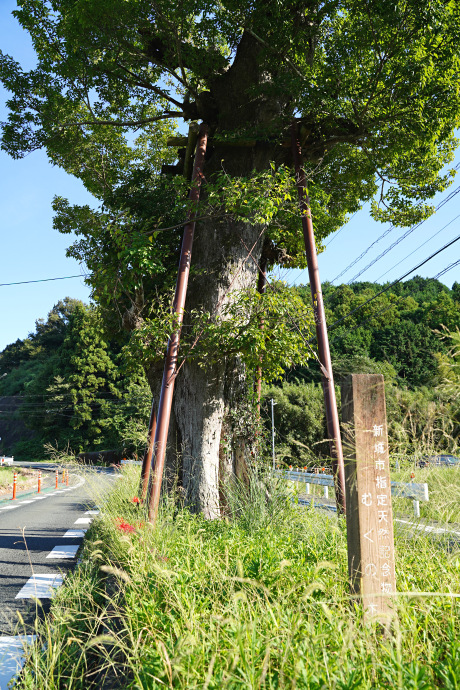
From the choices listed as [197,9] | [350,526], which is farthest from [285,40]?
[350,526]

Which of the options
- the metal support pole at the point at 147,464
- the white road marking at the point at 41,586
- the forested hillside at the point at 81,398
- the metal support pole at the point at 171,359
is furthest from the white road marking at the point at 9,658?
the forested hillside at the point at 81,398

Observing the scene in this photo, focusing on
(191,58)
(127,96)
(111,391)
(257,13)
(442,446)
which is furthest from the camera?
(111,391)

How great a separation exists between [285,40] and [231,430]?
19.1 feet

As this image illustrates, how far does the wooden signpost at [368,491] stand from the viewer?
263cm

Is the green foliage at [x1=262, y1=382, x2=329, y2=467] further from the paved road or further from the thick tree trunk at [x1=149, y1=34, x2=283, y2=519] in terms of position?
the thick tree trunk at [x1=149, y1=34, x2=283, y2=519]

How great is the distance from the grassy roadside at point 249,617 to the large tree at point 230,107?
2425 millimetres

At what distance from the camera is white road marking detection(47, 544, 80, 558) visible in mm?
6918

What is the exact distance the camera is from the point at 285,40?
7309 mm

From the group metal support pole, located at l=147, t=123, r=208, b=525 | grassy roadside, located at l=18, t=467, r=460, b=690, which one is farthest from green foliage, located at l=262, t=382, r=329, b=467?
grassy roadside, located at l=18, t=467, r=460, b=690

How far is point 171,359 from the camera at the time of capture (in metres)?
6.34

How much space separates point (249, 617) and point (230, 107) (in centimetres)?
784

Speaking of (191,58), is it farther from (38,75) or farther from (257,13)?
(38,75)

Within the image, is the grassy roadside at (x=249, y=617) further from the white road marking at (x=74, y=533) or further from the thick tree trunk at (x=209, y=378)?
the white road marking at (x=74, y=533)

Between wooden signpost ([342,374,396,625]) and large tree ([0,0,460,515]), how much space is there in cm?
361
